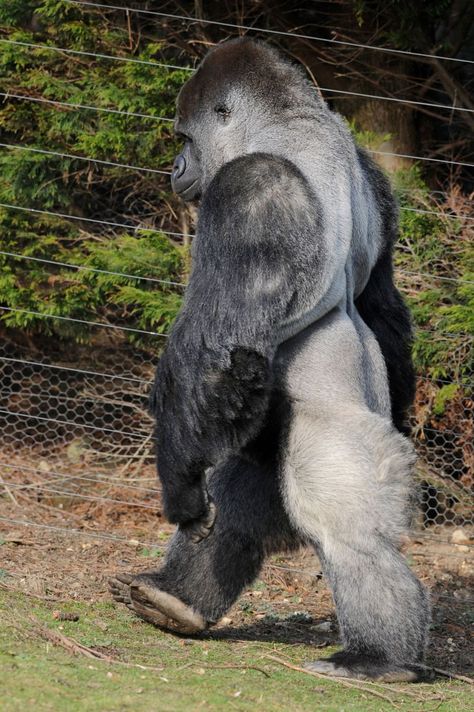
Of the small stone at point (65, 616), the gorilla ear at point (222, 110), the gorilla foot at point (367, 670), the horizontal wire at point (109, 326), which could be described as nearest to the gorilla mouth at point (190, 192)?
the gorilla ear at point (222, 110)

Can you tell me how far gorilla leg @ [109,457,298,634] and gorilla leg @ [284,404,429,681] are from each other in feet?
1.00

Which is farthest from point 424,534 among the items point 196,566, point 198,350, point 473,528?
point 198,350

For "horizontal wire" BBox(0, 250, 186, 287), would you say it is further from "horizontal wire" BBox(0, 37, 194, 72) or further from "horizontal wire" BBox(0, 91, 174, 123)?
"horizontal wire" BBox(0, 37, 194, 72)

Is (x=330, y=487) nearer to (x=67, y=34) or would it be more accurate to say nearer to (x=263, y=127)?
(x=263, y=127)

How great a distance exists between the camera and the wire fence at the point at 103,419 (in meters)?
5.71

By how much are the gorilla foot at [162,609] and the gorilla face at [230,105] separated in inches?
56.6

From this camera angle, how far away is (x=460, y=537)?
5895 millimetres

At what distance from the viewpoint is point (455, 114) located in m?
6.43

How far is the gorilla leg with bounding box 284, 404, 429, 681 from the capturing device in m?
3.24

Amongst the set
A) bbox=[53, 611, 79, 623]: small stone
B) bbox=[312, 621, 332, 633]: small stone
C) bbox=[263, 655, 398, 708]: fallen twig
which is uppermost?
bbox=[263, 655, 398, 708]: fallen twig

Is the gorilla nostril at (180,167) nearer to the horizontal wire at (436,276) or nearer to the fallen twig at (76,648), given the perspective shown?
the fallen twig at (76,648)

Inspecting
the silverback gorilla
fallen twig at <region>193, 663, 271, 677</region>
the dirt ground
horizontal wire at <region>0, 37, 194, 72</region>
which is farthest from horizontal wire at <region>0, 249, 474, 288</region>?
fallen twig at <region>193, 663, 271, 677</region>

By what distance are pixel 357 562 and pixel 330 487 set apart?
25 cm

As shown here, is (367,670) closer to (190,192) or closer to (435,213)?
(190,192)
